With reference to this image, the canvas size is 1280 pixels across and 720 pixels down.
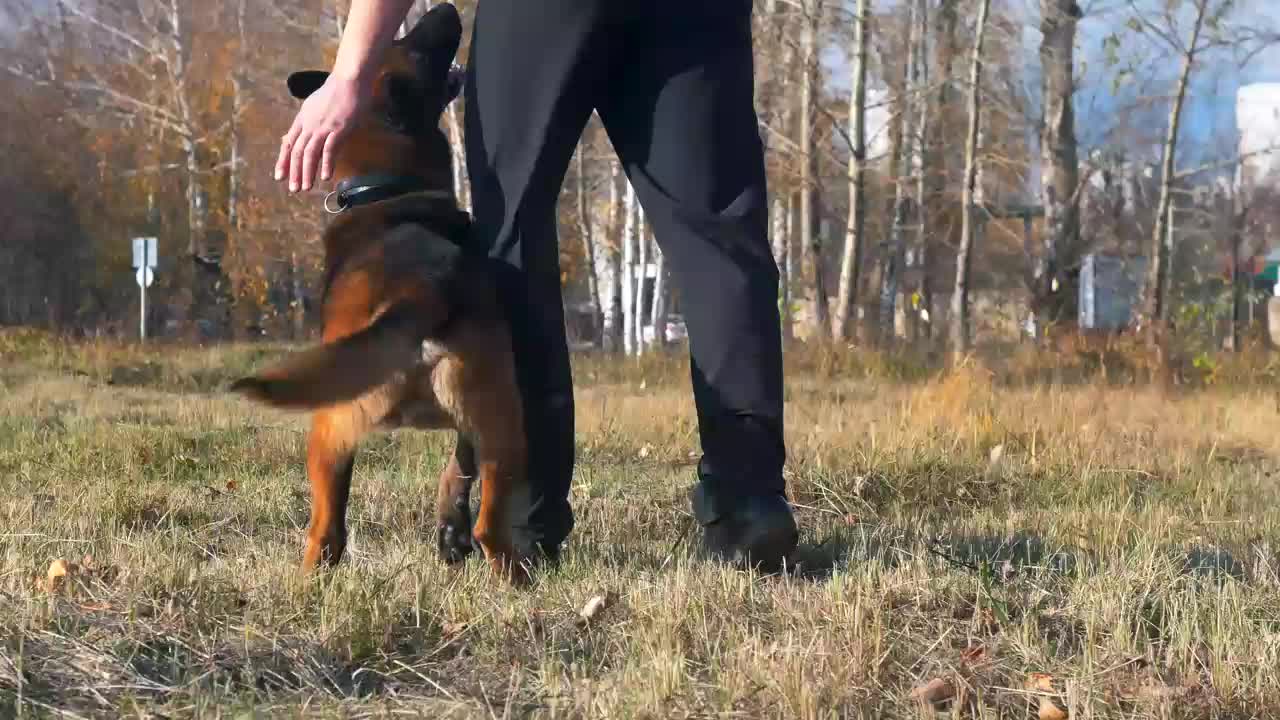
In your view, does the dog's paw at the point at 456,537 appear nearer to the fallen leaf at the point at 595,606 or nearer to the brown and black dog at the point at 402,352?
the brown and black dog at the point at 402,352

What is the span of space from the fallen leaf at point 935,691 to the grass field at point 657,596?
0.04 feet

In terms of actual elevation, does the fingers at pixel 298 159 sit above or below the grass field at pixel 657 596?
above

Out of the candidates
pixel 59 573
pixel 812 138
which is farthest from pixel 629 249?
pixel 59 573

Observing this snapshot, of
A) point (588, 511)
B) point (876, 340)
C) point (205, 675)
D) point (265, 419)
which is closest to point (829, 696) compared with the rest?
point (205, 675)

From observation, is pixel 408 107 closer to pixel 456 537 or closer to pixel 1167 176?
pixel 456 537

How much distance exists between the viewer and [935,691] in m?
1.83

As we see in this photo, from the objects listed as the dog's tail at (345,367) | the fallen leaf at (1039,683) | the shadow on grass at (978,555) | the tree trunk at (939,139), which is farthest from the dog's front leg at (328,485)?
the tree trunk at (939,139)


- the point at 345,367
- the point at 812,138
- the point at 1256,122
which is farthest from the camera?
the point at 1256,122

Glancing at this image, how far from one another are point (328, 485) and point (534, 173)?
2.41ft

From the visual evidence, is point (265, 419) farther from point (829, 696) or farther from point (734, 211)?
point (829, 696)

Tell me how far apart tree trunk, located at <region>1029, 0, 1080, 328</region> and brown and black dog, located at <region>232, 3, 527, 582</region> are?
14.1 metres

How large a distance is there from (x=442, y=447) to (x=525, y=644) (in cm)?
323

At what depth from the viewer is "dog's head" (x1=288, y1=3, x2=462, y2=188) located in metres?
3.00

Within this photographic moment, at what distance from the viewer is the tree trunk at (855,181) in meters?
14.5
